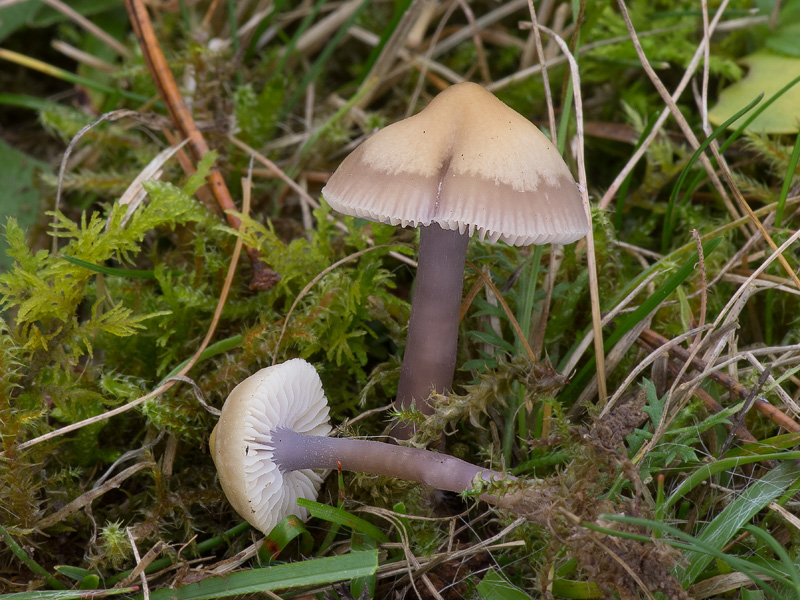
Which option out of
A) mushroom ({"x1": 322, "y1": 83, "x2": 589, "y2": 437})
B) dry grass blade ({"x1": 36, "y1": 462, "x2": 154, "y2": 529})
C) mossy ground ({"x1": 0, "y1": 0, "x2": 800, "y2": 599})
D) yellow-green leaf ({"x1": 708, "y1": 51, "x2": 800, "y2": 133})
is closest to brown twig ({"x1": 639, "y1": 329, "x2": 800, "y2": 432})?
mossy ground ({"x1": 0, "y1": 0, "x2": 800, "y2": 599})

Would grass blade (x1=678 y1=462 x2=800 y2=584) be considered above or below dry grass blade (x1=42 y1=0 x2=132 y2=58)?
below

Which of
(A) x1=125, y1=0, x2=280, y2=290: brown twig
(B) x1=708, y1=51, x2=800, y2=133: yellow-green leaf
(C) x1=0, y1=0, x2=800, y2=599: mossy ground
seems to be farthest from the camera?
(A) x1=125, y1=0, x2=280, y2=290: brown twig

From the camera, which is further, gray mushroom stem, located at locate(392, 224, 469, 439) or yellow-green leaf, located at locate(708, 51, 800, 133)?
yellow-green leaf, located at locate(708, 51, 800, 133)

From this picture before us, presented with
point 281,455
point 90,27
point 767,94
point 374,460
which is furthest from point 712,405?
point 90,27

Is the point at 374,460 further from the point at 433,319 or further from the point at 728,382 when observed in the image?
the point at 728,382

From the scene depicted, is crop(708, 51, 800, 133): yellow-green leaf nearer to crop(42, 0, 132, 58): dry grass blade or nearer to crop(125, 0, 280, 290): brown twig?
crop(125, 0, 280, 290): brown twig

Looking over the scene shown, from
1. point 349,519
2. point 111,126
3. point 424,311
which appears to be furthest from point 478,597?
point 111,126

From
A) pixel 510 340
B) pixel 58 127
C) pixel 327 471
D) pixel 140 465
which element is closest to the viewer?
pixel 140 465

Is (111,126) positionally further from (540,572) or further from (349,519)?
(540,572)
